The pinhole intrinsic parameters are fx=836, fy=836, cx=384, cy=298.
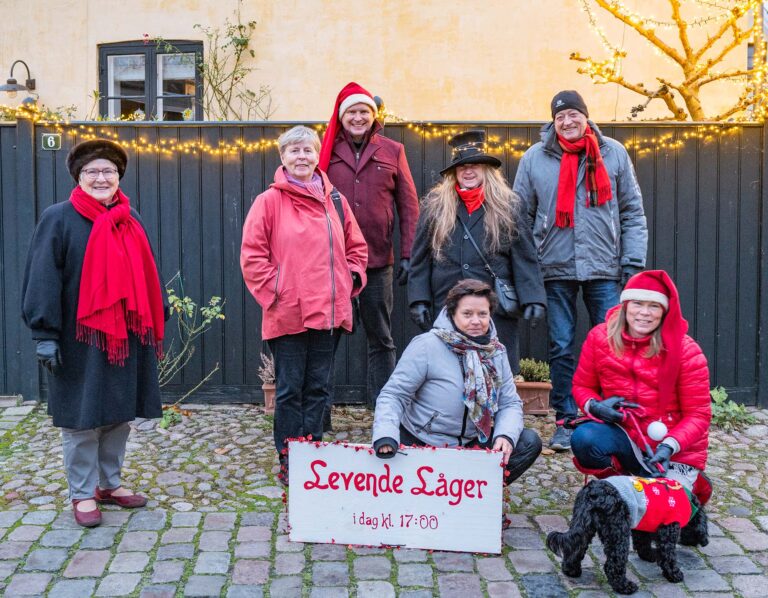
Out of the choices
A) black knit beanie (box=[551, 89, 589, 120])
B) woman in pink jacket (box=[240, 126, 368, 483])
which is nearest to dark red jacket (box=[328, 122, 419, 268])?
woman in pink jacket (box=[240, 126, 368, 483])

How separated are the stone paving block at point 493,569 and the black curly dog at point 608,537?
0.21 m

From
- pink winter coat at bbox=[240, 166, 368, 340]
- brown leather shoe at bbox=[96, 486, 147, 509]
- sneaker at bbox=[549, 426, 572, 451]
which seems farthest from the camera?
sneaker at bbox=[549, 426, 572, 451]

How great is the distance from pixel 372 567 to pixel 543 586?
0.70 metres

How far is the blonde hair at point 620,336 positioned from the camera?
3738mm

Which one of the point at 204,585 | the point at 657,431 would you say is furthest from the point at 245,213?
the point at 657,431

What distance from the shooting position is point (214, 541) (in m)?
3.72

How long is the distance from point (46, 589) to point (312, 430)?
1.60m

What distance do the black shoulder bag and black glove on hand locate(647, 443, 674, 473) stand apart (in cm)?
125

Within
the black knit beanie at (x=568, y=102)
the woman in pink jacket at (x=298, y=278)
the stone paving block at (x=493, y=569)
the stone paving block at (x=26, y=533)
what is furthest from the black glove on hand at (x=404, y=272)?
the stone paving block at (x=26, y=533)

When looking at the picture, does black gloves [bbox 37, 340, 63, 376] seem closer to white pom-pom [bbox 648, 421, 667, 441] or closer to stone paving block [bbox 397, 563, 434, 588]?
stone paving block [bbox 397, 563, 434, 588]

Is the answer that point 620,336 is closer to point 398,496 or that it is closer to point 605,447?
point 605,447

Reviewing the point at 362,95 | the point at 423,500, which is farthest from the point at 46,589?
the point at 362,95

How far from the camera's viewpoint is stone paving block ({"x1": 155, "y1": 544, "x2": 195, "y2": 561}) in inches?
140

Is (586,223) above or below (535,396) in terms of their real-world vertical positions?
above
